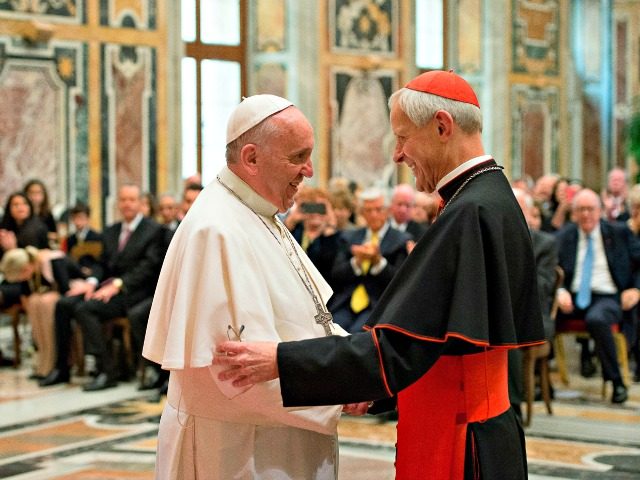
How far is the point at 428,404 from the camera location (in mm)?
2820

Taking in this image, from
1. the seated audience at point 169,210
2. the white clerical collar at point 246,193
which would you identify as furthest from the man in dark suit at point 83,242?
the white clerical collar at point 246,193

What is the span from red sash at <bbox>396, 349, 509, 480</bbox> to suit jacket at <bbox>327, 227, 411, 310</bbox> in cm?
446

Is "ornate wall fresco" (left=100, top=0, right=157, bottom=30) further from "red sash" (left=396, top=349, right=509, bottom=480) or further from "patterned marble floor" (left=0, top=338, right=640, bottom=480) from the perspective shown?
"red sash" (left=396, top=349, right=509, bottom=480)

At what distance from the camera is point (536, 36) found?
1681cm

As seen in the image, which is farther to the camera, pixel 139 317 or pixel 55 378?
pixel 55 378

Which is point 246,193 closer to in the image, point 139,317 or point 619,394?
point 619,394

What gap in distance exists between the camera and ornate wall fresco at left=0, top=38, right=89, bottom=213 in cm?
1159

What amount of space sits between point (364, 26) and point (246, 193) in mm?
11979

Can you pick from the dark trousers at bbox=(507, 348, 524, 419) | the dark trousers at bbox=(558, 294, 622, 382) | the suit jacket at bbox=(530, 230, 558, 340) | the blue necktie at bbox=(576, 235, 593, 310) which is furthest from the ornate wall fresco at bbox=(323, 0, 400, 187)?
the dark trousers at bbox=(507, 348, 524, 419)

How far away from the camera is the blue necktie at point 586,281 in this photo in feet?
27.7

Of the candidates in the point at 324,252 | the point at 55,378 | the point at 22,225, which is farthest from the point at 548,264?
the point at 22,225

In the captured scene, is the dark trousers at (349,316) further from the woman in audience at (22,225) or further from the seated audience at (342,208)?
the woman in audience at (22,225)

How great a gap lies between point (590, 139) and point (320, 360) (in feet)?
52.0

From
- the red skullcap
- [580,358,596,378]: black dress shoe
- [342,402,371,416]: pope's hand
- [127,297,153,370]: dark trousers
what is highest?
the red skullcap
